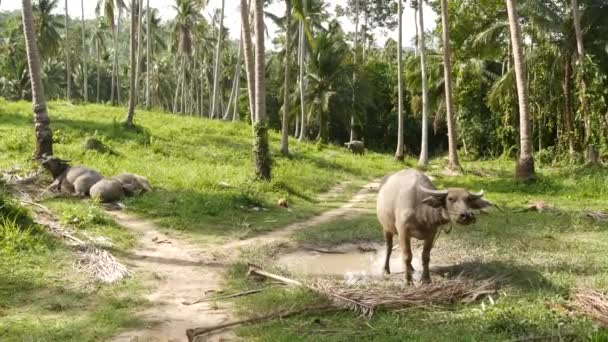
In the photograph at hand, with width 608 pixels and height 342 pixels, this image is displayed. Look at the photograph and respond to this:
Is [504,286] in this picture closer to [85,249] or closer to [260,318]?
[260,318]

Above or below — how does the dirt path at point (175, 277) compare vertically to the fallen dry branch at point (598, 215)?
below

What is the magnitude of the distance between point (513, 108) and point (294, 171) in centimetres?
1731

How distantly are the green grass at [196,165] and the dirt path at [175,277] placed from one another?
536mm

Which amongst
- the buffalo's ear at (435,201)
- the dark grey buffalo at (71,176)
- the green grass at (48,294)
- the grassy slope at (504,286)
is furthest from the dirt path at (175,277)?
the buffalo's ear at (435,201)

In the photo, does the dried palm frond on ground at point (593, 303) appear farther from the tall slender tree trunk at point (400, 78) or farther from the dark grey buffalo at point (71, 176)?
the tall slender tree trunk at point (400, 78)

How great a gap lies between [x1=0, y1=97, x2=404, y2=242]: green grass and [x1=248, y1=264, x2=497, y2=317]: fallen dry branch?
432 centimetres

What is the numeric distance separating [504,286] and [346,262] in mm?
2801

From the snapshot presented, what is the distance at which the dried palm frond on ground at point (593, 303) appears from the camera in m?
5.78

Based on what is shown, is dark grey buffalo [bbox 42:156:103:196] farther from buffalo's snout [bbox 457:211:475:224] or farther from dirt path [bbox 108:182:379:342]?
buffalo's snout [bbox 457:211:475:224]

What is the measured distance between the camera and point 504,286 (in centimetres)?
734

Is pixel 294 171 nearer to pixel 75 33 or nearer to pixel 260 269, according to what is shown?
pixel 260 269

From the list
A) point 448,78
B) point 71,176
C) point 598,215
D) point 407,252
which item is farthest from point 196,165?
point 407,252

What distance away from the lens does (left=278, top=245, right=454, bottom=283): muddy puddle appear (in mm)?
8656

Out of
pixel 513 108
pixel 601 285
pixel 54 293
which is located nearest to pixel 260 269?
pixel 54 293
